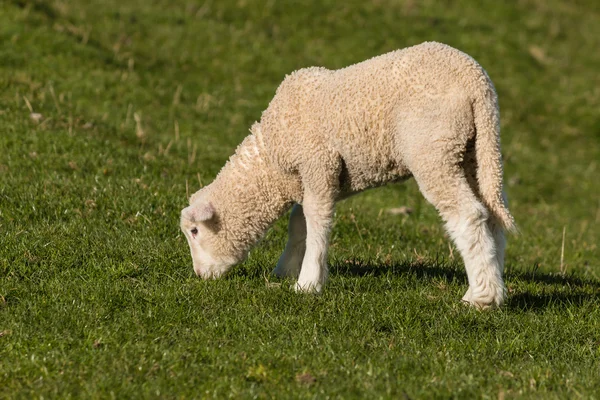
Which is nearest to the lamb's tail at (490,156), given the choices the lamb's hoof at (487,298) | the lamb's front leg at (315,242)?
the lamb's hoof at (487,298)

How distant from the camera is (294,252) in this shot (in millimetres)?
7500

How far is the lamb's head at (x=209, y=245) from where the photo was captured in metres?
7.18

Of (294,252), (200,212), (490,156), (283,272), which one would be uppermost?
(490,156)

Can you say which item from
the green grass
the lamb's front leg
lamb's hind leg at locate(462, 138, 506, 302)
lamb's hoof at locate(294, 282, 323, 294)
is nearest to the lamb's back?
the lamb's front leg

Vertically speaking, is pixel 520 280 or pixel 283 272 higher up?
pixel 283 272

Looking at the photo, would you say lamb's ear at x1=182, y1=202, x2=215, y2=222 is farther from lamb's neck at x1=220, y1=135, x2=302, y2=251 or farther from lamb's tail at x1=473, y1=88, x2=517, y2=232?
lamb's tail at x1=473, y1=88, x2=517, y2=232

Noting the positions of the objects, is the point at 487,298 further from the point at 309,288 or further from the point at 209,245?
the point at 209,245

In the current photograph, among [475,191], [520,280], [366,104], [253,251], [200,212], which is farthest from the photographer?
[253,251]

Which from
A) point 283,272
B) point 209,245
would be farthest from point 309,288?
point 209,245

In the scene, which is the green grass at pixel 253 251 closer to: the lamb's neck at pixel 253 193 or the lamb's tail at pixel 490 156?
the lamb's neck at pixel 253 193

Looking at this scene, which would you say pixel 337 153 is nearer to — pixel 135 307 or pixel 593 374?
pixel 135 307

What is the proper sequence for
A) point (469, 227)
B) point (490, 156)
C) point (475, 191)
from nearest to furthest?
1. point (469, 227)
2. point (490, 156)
3. point (475, 191)

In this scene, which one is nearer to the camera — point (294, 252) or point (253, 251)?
point (294, 252)

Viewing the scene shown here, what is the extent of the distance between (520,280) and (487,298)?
167 cm
